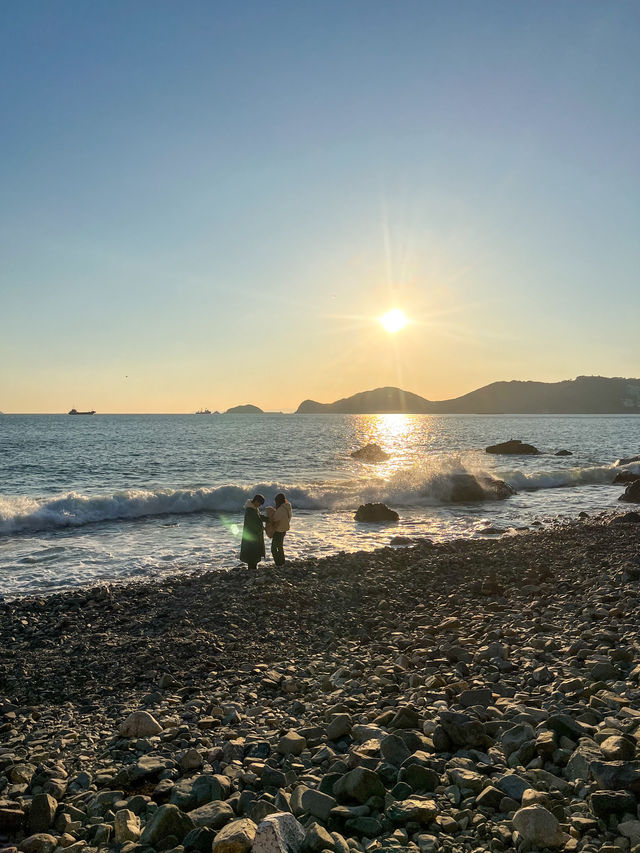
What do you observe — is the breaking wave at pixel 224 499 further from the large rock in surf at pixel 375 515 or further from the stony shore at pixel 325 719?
the stony shore at pixel 325 719

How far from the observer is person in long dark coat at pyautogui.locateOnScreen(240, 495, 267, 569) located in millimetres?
13523

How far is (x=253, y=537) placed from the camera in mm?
13578

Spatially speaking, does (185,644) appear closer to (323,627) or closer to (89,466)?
(323,627)

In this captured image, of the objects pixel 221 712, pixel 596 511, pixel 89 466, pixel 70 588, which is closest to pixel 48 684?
pixel 221 712

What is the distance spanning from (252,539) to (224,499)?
13791mm

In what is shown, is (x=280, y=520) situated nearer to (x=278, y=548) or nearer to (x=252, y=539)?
(x=278, y=548)

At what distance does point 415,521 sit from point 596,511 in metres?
8.43

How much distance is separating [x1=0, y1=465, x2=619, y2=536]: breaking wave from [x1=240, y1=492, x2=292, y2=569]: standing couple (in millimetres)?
10979

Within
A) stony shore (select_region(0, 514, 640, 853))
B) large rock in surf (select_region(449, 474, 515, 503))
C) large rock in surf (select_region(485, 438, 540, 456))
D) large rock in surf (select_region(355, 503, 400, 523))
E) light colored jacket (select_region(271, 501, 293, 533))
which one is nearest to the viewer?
stony shore (select_region(0, 514, 640, 853))

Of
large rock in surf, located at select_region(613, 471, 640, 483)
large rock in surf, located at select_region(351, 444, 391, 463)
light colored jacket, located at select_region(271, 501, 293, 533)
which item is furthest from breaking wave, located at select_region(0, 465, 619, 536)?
large rock in surf, located at select_region(351, 444, 391, 463)

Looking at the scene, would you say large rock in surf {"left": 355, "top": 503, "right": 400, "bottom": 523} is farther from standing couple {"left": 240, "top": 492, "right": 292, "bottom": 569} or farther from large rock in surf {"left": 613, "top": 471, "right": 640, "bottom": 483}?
large rock in surf {"left": 613, "top": 471, "right": 640, "bottom": 483}

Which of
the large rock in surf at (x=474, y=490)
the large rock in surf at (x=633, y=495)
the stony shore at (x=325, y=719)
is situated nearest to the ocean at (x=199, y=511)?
the large rock in surf at (x=474, y=490)

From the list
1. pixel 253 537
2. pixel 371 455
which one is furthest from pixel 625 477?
pixel 253 537

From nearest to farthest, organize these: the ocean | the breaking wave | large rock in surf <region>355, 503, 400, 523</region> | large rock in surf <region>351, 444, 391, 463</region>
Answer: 1. the ocean
2. the breaking wave
3. large rock in surf <region>355, 503, 400, 523</region>
4. large rock in surf <region>351, 444, 391, 463</region>
